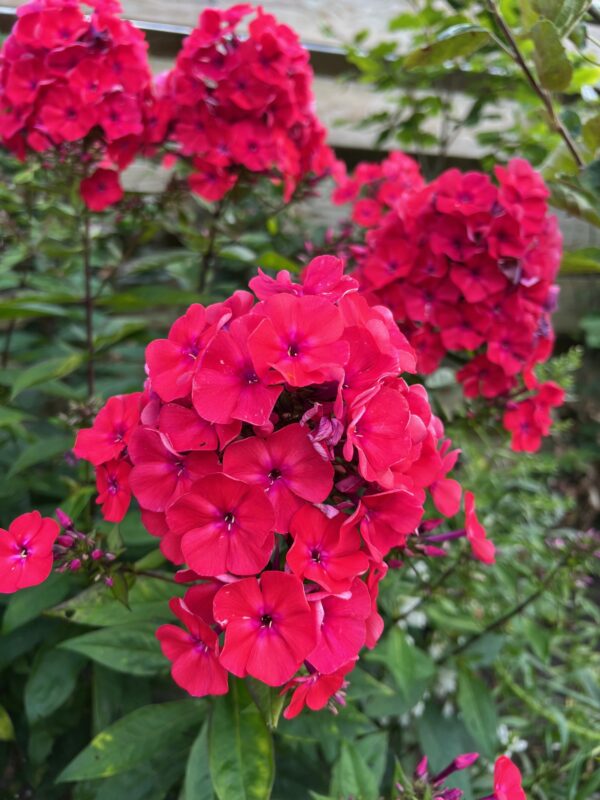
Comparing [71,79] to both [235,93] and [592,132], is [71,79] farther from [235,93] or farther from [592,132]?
[592,132]

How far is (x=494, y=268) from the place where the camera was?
3.76ft

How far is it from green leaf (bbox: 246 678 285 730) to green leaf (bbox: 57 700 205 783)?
0.96ft

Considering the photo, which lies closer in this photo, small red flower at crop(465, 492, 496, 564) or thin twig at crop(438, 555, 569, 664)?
small red flower at crop(465, 492, 496, 564)

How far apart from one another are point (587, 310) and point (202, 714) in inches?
101

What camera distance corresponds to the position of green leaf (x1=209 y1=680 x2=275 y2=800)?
792mm

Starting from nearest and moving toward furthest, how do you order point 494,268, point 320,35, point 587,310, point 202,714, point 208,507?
point 208,507
point 202,714
point 494,268
point 320,35
point 587,310

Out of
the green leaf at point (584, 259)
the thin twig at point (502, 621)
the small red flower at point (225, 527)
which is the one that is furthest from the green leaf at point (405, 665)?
the green leaf at point (584, 259)

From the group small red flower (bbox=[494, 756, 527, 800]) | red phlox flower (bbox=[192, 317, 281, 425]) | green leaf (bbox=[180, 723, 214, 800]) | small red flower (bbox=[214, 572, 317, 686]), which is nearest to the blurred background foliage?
green leaf (bbox=[180, 723, 214, 800])

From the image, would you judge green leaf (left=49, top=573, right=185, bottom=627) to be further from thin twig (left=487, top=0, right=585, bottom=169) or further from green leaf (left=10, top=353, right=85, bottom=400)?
thin twig (left=487, top=0, right=585, bottom=169)

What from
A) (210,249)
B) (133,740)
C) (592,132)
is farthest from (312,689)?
(210,249)

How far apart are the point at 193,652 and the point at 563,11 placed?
1.03 metres

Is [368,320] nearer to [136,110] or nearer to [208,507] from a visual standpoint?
[208,507]

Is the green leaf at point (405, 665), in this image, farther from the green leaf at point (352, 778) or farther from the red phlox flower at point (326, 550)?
the red phlox flower at point (326, 550)

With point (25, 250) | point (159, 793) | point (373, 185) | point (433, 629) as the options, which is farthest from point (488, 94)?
point (159, 793)
